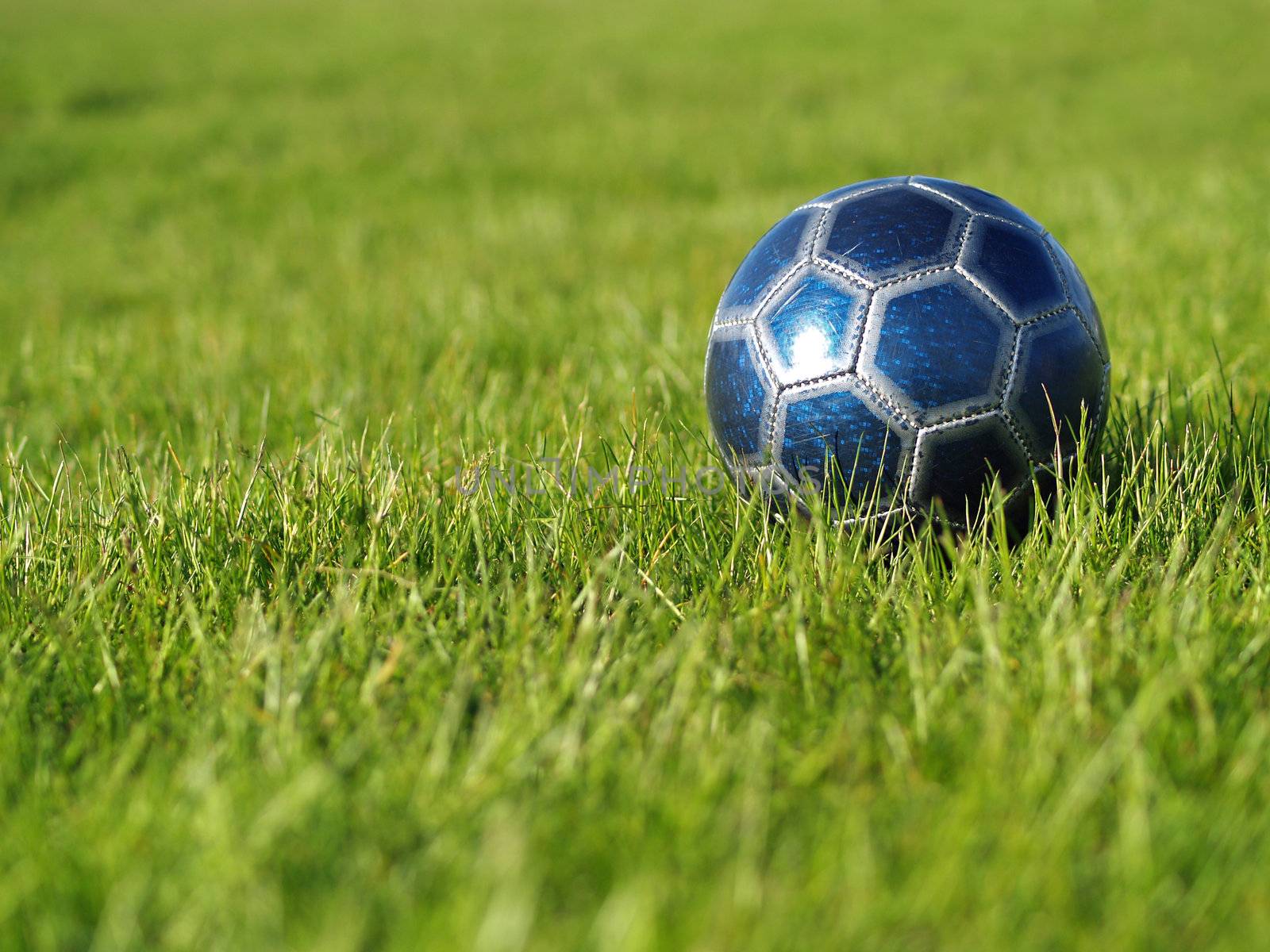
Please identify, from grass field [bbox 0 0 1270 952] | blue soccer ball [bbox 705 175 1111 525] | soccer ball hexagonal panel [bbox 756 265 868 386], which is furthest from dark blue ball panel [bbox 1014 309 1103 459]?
soccer ball hexagonal panel [bbox 756 265 868 386]

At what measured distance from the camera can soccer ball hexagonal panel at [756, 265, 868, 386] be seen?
271cm

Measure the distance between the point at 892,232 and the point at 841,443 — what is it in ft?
1.91

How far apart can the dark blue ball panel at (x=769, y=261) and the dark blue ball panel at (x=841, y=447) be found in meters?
0.38

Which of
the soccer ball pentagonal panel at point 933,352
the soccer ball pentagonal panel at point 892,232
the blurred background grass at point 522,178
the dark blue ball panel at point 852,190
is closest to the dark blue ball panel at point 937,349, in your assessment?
the soccer ball pentagonal panel at point 933,352

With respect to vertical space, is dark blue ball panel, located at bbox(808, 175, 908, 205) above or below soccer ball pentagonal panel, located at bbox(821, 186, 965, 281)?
above

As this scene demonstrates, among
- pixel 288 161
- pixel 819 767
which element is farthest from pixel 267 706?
pixel 288 161

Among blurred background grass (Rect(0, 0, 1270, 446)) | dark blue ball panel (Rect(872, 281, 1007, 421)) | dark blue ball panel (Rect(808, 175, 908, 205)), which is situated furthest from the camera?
blurred background grass (Rect(0, 0, 1270, 446))

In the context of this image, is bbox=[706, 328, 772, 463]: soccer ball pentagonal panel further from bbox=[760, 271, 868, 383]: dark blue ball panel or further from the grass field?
the grass field

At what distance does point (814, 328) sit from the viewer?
2.74 m

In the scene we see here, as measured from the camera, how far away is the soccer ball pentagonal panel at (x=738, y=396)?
2820 mm

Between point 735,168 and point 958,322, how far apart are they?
9472mm

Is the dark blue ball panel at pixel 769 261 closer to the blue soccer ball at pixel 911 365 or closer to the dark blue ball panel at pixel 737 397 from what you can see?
the blue soccer ball at pixel 911 365

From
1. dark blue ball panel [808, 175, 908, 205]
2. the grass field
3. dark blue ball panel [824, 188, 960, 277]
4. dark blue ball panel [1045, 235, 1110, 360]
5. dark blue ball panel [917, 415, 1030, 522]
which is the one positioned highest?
dark blue ball panel [808, 175, 908, 205]

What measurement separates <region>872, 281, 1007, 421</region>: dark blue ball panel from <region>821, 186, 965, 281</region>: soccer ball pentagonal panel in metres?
0.10
